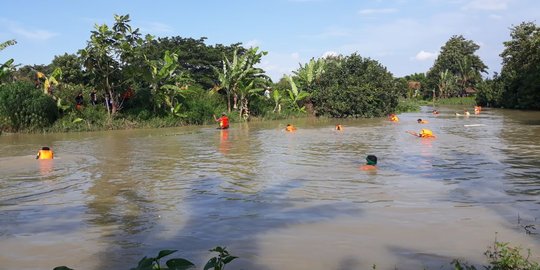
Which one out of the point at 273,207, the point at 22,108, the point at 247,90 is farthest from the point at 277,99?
the point at 273,207

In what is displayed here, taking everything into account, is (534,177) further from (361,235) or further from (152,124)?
(152,124)

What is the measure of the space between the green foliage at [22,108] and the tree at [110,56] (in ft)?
8.83

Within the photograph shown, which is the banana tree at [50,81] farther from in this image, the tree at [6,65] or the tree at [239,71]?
the tree at [239,71]

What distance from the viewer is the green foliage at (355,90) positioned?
3266 centimetres

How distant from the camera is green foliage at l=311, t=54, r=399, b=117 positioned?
3266 centimetres

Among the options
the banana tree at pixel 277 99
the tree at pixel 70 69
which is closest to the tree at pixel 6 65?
the tree at pixel 70 69

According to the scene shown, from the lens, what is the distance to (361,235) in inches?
222

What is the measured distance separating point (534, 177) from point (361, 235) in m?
5.37

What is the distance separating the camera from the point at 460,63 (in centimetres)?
6569

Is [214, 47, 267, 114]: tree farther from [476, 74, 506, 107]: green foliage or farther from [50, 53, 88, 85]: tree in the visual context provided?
[476, 74, 506, 107]: green foliage

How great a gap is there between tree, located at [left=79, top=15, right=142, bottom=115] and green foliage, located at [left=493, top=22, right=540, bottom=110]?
2576cm

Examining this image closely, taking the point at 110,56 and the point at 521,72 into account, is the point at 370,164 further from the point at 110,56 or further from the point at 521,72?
the point at 521,72

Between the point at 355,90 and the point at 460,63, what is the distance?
39113 mm

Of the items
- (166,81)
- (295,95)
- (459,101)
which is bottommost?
(459,101)
